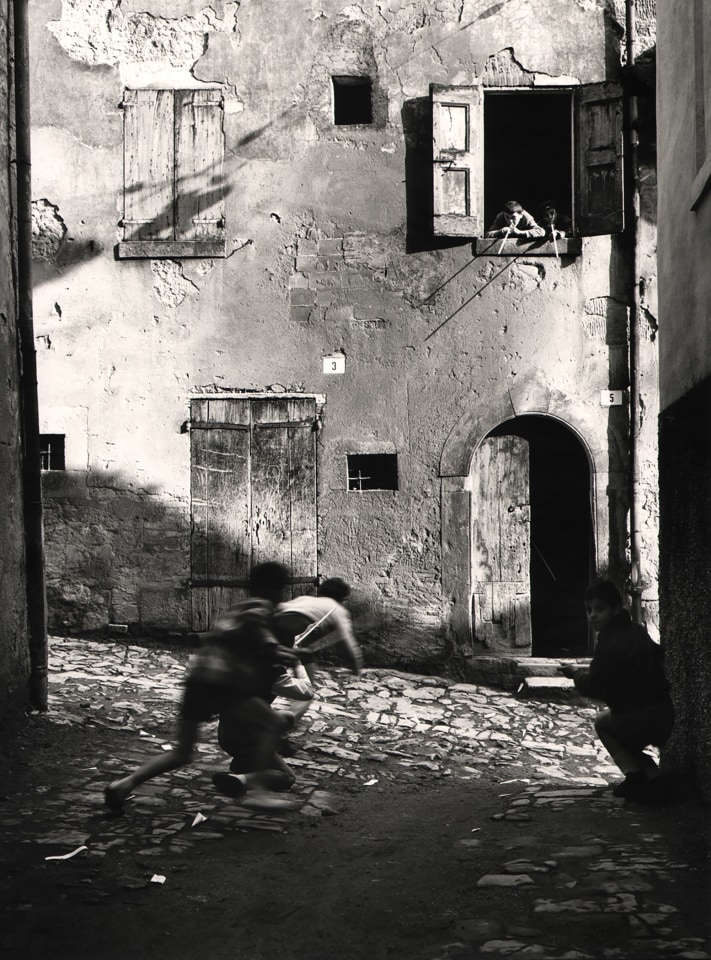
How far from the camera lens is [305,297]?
29.1 feet

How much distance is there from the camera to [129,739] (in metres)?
6.19

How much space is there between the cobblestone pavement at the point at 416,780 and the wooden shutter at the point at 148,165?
12.9 feet

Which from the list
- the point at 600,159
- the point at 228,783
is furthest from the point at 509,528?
the point at 228,783

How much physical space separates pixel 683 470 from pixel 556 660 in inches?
157

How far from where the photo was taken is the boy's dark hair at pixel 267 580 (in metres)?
4.94

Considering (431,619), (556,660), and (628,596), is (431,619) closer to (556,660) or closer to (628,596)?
(556,660)

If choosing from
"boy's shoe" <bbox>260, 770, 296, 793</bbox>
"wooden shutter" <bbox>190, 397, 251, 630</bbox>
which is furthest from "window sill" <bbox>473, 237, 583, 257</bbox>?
"boy's shoe" <bbox>260, 770, 296, 793</bbox>

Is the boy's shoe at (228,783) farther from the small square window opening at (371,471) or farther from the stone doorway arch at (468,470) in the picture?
the small square window opening at (371,471)

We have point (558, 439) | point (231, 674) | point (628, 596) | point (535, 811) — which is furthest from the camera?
point (558, 439)

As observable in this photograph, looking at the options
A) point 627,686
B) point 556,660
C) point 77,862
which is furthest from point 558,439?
point 77,862

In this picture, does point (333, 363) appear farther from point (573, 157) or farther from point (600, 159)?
point (600, 159)

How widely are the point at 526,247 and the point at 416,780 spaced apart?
5060 millimetres

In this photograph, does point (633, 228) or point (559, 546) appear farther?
point (559, 546)

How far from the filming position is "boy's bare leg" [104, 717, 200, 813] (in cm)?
450
